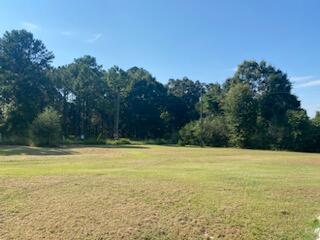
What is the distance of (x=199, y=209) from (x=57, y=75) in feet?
189

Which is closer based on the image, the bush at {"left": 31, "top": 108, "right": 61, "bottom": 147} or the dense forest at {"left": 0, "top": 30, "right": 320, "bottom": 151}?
the bush at {"left": 31, "top": 108, "right": 61, "bottom": 147}

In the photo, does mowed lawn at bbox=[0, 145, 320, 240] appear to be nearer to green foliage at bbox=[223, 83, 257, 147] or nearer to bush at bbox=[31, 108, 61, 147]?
bush at bbox=[31, 108, 61, 147]

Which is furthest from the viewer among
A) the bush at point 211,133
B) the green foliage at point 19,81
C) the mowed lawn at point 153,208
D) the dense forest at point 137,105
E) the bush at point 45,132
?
the bush at point 211,133

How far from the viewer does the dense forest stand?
47.8 meters

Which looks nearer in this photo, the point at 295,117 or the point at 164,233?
the point at 164,233

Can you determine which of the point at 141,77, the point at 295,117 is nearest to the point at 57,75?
the point at 141,77

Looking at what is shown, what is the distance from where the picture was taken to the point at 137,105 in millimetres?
73188

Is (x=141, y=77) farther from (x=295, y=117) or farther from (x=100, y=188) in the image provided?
(x=100, y=188)

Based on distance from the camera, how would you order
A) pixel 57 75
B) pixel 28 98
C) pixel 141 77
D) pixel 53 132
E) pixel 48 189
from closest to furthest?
pixel 48 189 → pixel 53 132 → pixel 28 98 → pixel 57 75 → pixel 141 77

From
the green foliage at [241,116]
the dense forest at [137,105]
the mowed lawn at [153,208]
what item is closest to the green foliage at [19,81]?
the dense forest at [137,105]

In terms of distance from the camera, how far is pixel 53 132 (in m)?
42.7

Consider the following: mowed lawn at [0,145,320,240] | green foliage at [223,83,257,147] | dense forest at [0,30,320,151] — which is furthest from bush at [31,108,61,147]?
mowed lawn at [0,145,320,240]

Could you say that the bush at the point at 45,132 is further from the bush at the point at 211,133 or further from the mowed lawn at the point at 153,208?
the mowed lawn at the point at 153,208

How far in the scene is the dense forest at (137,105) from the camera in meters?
47.8
